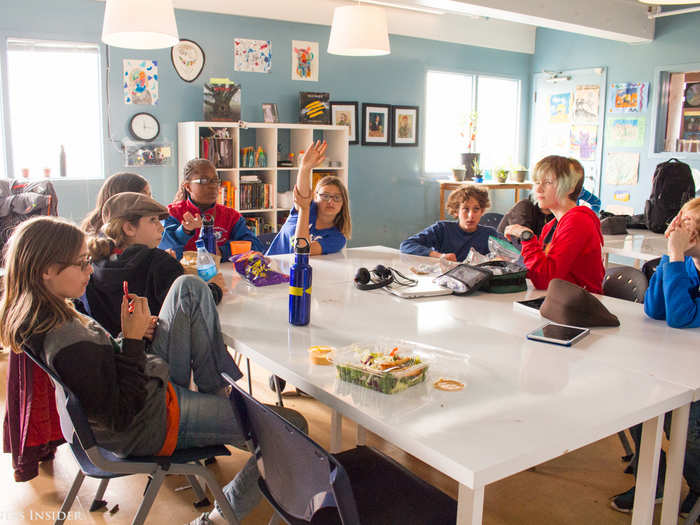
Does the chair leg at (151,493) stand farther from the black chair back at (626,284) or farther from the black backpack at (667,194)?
the black backpack at (667,194)

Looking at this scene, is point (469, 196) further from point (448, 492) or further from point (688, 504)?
point (688, 504)

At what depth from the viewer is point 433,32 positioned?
7.21 meters

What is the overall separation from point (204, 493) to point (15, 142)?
4.09 m

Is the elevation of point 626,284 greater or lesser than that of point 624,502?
greater

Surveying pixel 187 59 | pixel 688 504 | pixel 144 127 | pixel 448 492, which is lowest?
pixel 448 492

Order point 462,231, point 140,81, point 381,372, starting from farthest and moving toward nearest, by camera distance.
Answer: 1. point 140,81
2. point 462,231
3. point 381,372

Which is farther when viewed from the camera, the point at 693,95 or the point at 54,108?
the point at 693,95

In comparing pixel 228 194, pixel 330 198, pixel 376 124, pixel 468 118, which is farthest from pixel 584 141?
pixel 330 198

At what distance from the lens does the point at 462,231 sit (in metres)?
3.68

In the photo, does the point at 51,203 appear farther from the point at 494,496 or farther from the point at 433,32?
the point at 433,32

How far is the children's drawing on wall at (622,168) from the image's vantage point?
709 cm

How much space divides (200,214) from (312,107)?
3.17m

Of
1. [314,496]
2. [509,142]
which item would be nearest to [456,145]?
[509,142]

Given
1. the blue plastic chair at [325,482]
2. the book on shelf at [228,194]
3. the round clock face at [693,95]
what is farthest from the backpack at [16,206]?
the round clock face at [693,95]
